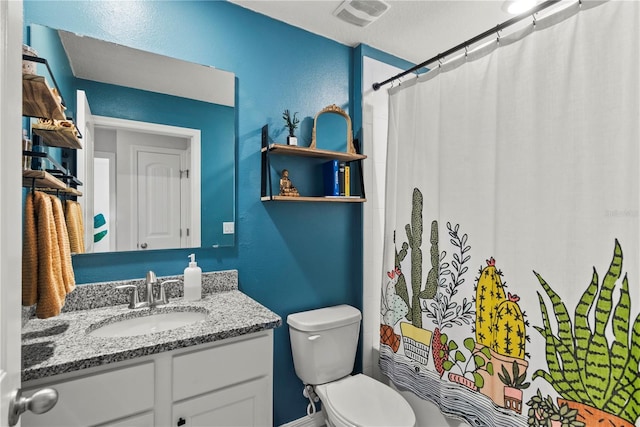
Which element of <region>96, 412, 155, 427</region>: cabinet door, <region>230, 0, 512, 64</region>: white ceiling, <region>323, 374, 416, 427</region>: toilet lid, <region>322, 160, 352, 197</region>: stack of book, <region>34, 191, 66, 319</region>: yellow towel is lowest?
<region>323, 374, 416, 427</region>: toilet lid

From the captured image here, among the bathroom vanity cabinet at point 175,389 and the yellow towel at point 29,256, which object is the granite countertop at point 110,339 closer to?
the bathroom vanity cabinet at point 175,389

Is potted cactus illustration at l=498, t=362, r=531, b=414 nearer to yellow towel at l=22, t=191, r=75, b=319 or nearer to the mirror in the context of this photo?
the mirror

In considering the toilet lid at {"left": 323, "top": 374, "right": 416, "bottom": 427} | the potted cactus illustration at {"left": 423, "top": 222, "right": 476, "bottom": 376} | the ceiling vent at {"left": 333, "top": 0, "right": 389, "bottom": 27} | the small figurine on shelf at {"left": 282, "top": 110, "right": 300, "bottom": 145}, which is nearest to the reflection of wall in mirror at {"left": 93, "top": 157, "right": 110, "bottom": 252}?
the small figurine on shelf at {"left": 282, "top": 110, "right": 300, "bottom": 145}

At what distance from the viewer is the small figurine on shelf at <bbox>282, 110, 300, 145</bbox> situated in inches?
69.4

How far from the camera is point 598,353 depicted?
1093mm

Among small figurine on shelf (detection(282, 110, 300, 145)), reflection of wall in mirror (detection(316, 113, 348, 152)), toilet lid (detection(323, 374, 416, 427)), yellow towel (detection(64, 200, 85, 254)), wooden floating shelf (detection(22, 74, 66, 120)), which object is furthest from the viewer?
reflection of wall in mirror (detection(316, 113, 348, 152))

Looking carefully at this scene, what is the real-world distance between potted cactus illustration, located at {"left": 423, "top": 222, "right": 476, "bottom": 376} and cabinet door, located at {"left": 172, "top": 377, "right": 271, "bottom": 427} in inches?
33.1

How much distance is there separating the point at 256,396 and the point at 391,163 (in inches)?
52.6

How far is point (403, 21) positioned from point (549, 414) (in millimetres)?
1938

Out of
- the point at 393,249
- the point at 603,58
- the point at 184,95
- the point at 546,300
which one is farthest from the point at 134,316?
the point at 603,58

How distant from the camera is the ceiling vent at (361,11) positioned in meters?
1.67

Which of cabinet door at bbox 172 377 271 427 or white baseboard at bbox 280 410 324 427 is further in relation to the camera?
white baseboard at bbox 280 410 324 427

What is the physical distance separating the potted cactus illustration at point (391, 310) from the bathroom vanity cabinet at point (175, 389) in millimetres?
822

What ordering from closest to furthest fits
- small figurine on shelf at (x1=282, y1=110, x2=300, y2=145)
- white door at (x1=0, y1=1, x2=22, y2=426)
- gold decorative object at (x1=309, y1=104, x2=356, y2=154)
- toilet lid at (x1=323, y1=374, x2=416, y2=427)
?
white door at (x1=0, y1=1, x2=22, y2=426) < toilet lid at (x1=323, y1=374, x2=416, y2=427) < small figurine on shelf at (x1=282, y1=110, x2=300, y2=145) < gold decorative object at (x1=309, y1=104, x2=356, y2=154)
